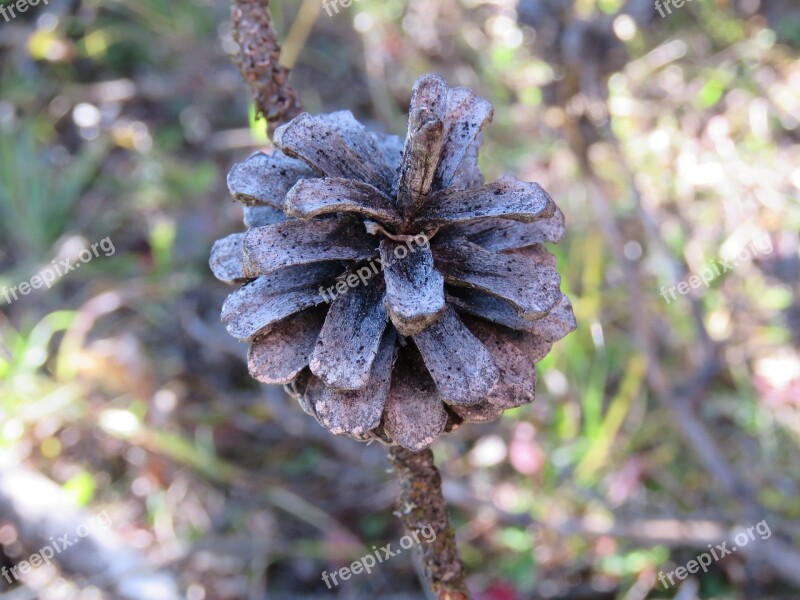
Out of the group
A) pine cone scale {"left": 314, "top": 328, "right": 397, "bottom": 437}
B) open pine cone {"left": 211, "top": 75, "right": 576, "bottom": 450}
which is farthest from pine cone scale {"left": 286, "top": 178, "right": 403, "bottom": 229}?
pine cone scale {"left": 314, "top": 328, "right": 397, "bottom": 437}

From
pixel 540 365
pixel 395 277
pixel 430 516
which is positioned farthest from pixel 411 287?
pixel 540 365

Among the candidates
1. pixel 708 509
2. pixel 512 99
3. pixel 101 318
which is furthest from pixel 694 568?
pixel 101 318

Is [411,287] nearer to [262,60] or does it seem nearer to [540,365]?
[262,60]

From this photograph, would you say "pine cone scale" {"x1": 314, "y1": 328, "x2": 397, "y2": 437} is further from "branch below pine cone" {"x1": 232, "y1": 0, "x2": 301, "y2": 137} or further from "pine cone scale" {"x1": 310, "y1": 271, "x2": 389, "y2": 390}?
"branch below pine cone" {"x1": 232, "y1": 0, "x2": 301, "y2": 137}

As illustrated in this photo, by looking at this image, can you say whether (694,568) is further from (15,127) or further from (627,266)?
(15,127)

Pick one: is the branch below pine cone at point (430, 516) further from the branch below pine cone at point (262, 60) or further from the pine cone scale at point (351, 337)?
the branch below pine cone at point (262, 60)

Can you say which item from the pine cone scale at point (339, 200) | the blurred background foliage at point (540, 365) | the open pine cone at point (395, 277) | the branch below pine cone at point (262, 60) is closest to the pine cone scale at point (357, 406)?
the open pine cone at point (395, 277)
